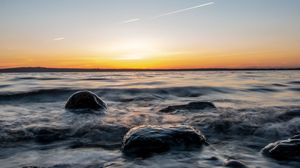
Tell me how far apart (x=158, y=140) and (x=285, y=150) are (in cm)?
183

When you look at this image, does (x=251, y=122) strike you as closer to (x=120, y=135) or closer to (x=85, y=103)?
(x=120, y=135)

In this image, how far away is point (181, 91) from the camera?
16156 millimetres

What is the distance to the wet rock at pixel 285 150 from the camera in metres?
4.52

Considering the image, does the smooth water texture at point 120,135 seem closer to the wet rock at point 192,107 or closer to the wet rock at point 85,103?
the wet rock at point 192,107

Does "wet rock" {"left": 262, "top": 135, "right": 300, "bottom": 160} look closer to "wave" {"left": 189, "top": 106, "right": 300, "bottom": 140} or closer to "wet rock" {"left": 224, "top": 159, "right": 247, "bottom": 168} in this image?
"wet rock" {"left": 224, "top": 159, "right": 247, "bottom": 168}

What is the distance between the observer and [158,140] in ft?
16.4

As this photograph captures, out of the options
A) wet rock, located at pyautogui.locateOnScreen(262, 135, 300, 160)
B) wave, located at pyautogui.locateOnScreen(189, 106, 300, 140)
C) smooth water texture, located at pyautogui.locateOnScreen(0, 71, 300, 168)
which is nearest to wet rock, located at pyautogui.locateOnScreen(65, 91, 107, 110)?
smooth water texture, located at pyautogui.locateOnScreen(0, 71, 300, 168)

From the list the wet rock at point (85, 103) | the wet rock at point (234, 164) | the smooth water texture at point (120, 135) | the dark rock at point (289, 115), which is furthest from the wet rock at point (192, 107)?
the wet rock at point (234, 164)

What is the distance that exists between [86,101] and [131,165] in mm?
5984

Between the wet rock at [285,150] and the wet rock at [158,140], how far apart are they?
42.0 inches

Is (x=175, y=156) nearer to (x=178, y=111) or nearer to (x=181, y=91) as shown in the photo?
(x=178, y=111)

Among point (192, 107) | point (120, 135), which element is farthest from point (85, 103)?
point (120, 135)

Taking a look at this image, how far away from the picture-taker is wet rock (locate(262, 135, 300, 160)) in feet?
14.8

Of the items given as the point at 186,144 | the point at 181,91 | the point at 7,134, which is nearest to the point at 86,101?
the point at 7,134
